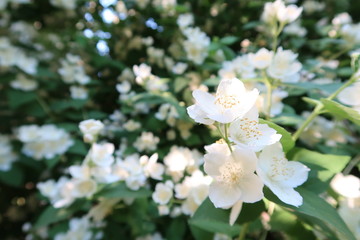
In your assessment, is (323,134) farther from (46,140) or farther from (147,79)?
→ (46,140)

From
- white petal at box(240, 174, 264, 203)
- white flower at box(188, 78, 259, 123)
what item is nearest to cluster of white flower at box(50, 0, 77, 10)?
white flower at box(188, 78, 259, 123)

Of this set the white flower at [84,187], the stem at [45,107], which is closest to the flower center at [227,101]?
the white flower at [84,187]

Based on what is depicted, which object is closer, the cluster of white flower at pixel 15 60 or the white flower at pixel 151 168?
the white flower at pixel 151 168

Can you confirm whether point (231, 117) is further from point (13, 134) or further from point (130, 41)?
point (13, 134)

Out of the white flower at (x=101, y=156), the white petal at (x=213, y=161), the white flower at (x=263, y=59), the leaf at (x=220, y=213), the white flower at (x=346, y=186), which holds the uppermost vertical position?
the white flower at (x=263, y=59)

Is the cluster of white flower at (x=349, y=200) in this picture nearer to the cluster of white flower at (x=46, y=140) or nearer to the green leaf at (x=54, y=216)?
the green leaf at (x=54, y=216)

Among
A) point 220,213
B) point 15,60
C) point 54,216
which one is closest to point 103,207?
point 54,216

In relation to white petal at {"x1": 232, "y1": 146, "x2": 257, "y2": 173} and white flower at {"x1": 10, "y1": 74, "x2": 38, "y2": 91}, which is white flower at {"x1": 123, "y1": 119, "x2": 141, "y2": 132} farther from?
white petal at {"x1": 232, "y1": 146, "x2": 257, "y2": 173}
